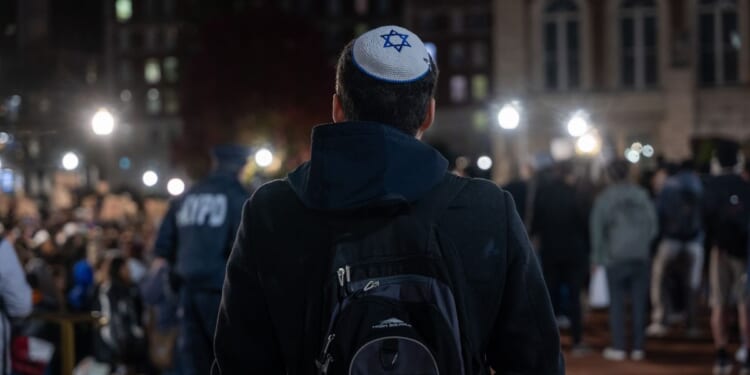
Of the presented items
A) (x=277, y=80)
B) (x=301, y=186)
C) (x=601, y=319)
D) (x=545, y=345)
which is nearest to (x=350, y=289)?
(x=301, y=186)

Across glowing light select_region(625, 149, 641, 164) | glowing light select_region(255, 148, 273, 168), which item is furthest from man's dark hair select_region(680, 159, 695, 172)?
glowing light select_region(255, 148, 273, 168)

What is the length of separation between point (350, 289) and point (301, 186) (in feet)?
0.97

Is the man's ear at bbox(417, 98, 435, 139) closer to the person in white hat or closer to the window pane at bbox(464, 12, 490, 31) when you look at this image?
the person in white hat

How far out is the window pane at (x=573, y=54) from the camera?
1491 inches

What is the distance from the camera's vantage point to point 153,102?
11156cm

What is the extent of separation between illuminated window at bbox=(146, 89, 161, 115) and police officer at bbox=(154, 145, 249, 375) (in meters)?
105

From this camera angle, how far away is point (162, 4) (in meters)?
108

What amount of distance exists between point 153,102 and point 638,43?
79233 mm

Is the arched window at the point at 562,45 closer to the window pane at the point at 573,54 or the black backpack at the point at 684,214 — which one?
the window pane at the point at 573,54

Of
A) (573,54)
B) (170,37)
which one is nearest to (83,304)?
(573,54)

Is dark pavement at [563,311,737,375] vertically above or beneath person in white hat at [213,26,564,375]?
A: beneath

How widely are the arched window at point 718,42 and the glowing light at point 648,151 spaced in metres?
2.84

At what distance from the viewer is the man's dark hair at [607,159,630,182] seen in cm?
1198

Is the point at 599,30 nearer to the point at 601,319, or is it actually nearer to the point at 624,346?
the point at 601,319
